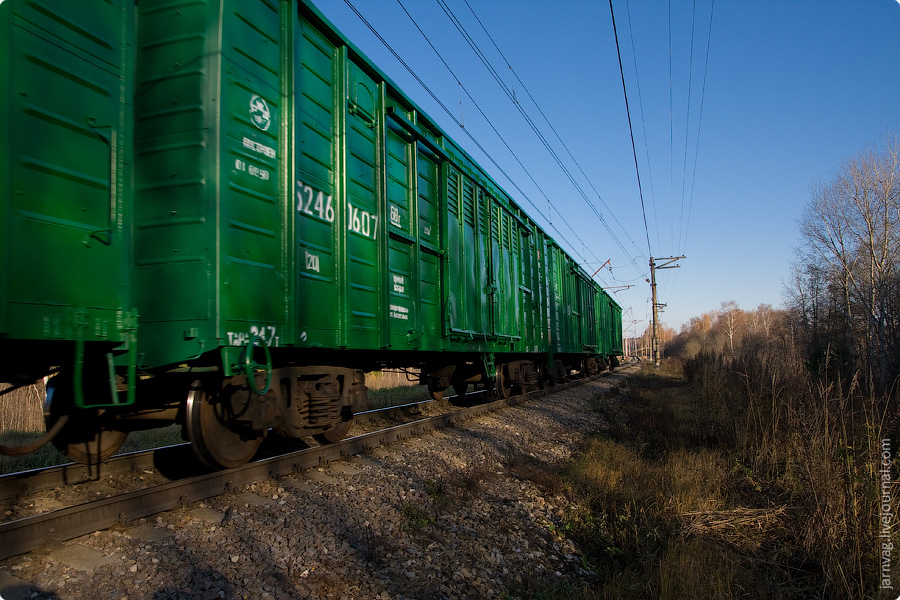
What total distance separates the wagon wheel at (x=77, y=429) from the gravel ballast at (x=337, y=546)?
4.03ft

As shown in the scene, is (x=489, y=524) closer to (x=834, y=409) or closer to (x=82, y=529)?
(x=82, y=529)

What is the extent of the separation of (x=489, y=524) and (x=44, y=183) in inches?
159

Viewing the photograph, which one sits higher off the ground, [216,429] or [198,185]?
[198,185]

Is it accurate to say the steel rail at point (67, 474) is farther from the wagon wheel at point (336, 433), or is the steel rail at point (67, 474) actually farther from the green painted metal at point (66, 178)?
the wagon wheel at point (336, 433)

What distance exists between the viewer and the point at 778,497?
507cm

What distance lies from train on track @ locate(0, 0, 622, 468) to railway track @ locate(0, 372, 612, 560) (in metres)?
0.22

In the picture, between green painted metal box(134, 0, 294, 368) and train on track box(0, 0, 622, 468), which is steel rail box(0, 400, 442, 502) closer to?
train on track box(0, 0, 622, 468)

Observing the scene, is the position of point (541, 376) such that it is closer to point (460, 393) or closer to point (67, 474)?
point (460, 393)

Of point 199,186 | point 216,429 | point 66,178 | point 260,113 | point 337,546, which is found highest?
point 260,113

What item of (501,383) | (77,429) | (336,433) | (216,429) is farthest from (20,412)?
(501,383)

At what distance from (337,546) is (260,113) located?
371 centimetres

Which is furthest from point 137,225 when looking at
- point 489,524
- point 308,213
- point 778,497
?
point 778,497

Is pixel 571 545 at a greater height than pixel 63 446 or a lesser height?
lesser

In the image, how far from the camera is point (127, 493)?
3.97 metres
